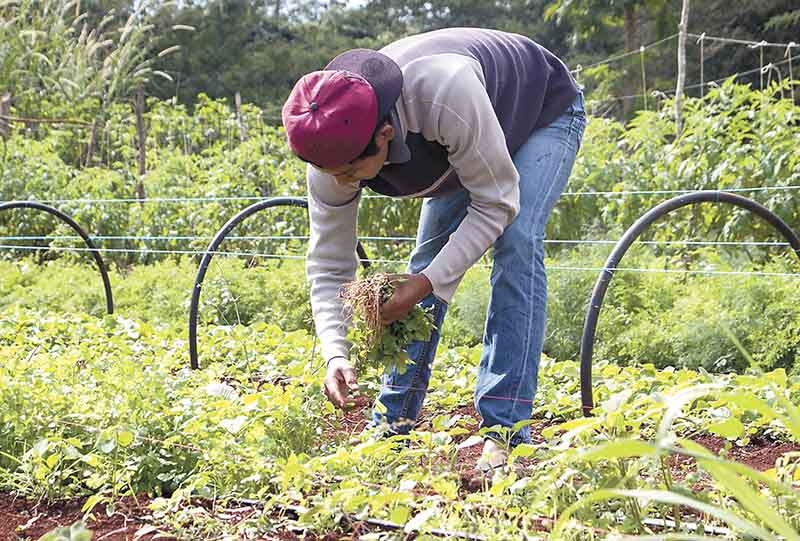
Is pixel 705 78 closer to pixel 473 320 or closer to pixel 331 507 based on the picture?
pixel 473 320

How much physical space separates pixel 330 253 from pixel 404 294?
→ 344mm

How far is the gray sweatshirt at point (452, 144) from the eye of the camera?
234cm

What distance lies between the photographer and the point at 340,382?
2.51 metres

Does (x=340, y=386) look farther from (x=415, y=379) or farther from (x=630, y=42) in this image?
(x=630, y=42)

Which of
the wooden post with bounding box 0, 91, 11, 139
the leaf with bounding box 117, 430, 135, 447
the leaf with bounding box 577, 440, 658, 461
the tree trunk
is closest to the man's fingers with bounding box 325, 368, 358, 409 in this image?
the leaf with bounding box 117, 430, 135, 447

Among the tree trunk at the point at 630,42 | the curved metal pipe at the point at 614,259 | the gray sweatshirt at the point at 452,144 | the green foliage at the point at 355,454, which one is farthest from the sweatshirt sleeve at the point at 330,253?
the tree trunk at the point at 630,42

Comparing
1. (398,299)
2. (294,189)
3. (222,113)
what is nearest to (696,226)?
(294,189)

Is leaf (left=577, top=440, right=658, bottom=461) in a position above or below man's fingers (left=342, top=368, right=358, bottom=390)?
above

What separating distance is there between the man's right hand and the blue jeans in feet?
0.65

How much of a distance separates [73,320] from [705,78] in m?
11.6

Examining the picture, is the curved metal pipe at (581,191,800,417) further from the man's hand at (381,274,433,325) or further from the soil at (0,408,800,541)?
the man's hand at (381,274,433,325)

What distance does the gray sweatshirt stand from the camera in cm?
234

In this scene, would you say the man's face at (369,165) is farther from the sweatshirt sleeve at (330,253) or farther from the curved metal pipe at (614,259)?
the curved metal pipe at (614,259)

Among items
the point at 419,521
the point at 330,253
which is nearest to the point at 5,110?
the point at 330,253
